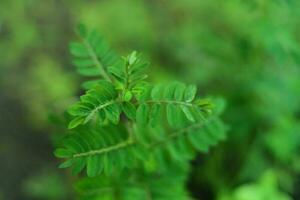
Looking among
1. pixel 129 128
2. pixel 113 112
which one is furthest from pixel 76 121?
pixel 129 128

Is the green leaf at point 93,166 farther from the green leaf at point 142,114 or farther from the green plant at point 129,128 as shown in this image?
the green leaf at point 142,114

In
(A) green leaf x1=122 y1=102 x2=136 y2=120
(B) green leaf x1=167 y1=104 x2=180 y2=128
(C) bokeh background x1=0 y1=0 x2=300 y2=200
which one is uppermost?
(C) bokeh background x1=0 y1=0 x2=300 y2=200

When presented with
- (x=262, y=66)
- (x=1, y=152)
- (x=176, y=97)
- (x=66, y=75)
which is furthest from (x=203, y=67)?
(x=176, y=97)

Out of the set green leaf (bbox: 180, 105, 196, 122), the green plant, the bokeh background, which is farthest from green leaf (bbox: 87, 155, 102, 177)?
the bokeh background

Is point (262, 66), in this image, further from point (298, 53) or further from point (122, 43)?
point (122, 43)

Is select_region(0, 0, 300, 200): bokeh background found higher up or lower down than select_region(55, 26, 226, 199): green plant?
higher up

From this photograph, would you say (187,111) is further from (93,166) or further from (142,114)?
(93,166)

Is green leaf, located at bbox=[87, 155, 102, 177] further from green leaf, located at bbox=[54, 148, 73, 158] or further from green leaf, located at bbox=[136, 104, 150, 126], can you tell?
green leaf, located at bbox=[136, 104, 150, 126]

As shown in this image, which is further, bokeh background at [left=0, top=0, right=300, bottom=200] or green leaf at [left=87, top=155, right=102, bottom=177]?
bokeh background at [left=0, top=0, right=300, bottom=200]
